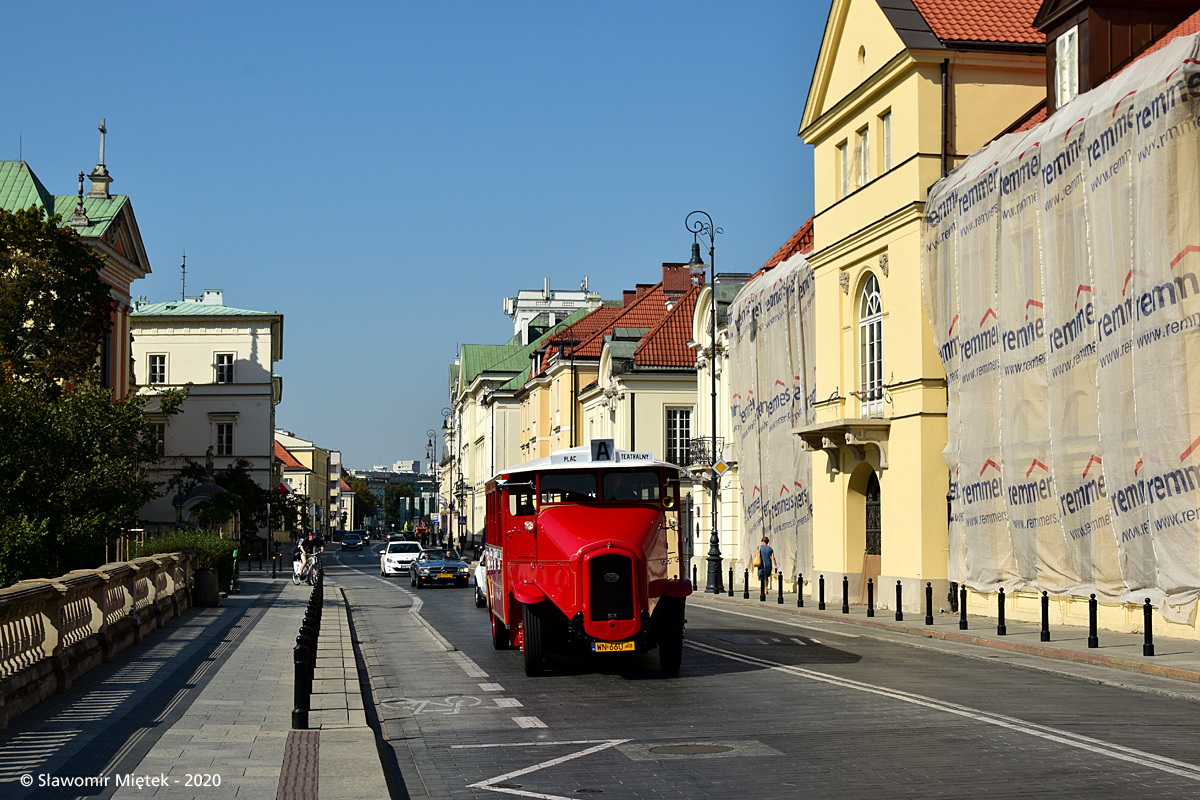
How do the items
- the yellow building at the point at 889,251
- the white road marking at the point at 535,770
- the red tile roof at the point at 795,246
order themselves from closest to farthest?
1. the white road marking at the point at 535,770
2. the yellow building at the point at 889,251
3. the red tile roof at the point at 795,246

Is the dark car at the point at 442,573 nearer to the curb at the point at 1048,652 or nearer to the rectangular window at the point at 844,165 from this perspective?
the curb at the point at 1048,652

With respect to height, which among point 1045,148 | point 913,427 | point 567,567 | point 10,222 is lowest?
point 567,567

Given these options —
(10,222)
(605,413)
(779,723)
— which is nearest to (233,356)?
(605,413)

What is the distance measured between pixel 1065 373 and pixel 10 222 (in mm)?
35823

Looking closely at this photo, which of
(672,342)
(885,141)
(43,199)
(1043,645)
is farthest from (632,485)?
(43,199)

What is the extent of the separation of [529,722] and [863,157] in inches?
937

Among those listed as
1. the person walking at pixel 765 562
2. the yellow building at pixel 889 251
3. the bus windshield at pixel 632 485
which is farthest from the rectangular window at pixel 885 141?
the bus windshield at pixel 632 485

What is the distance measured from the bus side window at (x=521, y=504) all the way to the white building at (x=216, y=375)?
74752 mm

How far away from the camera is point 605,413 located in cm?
A: 6600

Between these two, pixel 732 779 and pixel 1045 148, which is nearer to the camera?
pixel 732 779

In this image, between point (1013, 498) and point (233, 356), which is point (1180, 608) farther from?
point (233, 356)

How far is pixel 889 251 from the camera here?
30.8m

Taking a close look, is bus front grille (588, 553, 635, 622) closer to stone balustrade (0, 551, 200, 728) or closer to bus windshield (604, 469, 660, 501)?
bus windshield (604, 469, 660, 501)

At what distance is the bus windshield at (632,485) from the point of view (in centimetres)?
1689
